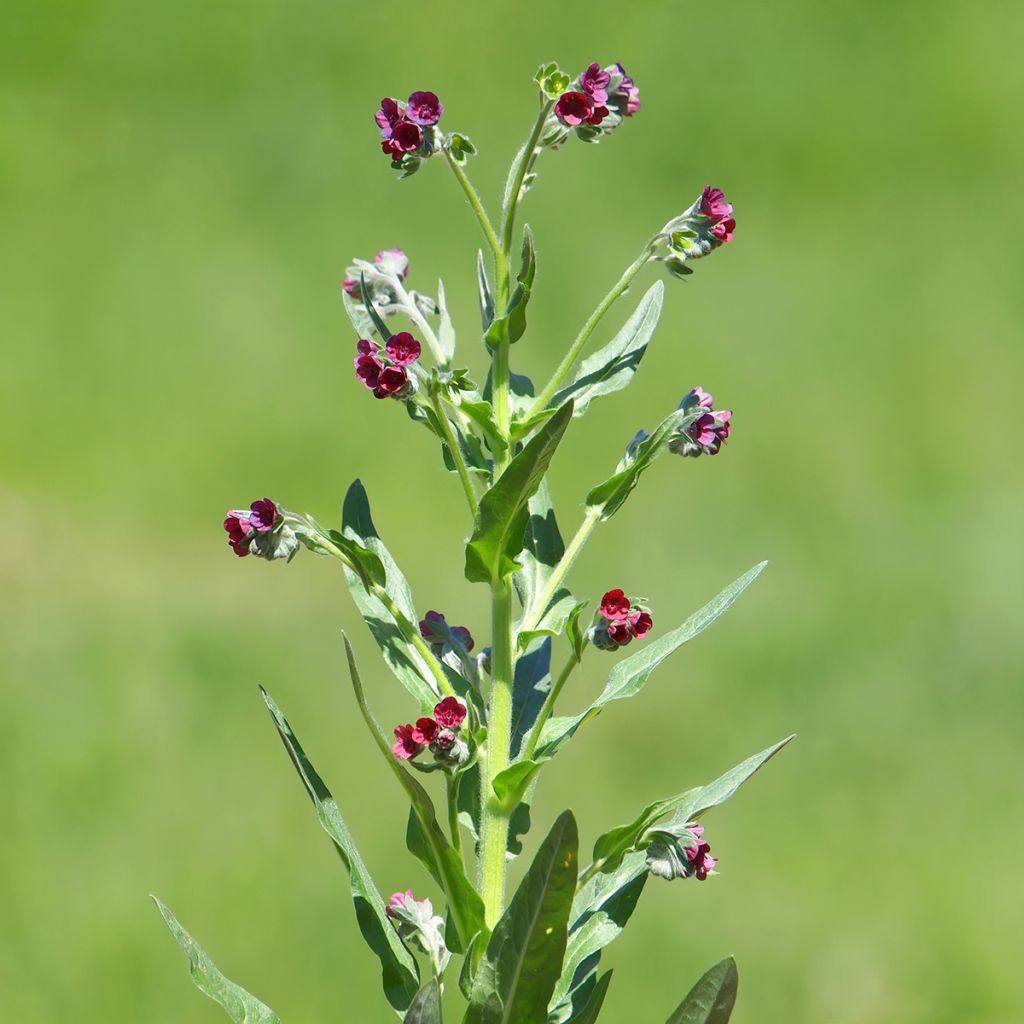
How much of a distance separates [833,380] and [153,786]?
8.62 feet

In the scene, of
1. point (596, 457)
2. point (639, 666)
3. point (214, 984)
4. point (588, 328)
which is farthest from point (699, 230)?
point (596, 457)

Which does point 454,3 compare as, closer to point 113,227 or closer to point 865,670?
point 113,227

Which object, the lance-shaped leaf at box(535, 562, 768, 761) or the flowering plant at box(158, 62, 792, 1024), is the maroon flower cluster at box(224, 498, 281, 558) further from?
the lance-shaped leaf at box(535, 562, 768, 761)

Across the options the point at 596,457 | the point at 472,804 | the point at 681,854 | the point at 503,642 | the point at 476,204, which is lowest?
the point at 681,854

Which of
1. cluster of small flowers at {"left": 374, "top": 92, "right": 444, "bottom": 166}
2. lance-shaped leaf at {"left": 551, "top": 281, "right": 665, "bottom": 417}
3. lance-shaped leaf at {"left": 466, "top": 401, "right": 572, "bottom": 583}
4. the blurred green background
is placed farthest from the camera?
the blurred green background

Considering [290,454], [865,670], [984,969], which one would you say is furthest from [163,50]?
[984,969]

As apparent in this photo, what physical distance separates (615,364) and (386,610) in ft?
0.96

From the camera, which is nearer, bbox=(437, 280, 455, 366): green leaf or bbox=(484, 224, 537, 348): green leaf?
bbox=(484, 224, 537, 348): green leaf

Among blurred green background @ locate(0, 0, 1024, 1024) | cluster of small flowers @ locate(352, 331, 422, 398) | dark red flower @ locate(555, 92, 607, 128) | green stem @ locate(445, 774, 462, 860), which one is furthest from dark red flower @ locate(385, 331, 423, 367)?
blurred green background @ locate(0, 0, 1024, 1024)

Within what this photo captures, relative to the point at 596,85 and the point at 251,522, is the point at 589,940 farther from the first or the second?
the point at 596,85

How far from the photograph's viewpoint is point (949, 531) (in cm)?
493

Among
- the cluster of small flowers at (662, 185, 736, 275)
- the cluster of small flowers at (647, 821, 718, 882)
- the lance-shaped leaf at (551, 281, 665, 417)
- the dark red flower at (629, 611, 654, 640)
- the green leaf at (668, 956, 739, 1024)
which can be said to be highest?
the cluster of small flowers at (662, 185, 736, 275)

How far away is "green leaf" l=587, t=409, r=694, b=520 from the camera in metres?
1.15

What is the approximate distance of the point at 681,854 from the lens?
1.14 meters
